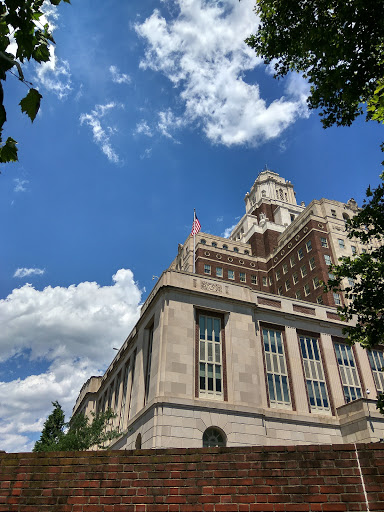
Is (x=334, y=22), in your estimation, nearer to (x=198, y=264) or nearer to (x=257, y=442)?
(x=257, y=442)

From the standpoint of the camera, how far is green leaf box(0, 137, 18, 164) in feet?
12.1

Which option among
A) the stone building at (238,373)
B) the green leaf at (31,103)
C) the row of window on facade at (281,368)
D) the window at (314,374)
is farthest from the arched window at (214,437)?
the green leaf at (31,103)

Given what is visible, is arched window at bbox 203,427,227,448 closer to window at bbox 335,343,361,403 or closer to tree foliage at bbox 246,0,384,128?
window at bbox 335,343,361,403

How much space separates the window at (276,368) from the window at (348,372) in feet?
17.9

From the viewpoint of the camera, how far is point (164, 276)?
27391 mm

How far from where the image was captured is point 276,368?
2805cm

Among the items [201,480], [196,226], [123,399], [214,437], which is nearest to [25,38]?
[201,480]

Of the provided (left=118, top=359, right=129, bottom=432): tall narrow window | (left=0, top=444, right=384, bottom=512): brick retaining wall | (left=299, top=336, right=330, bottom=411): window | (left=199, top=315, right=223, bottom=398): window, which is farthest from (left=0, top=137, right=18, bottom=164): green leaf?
(left=118, top=359, right=129, bottom=432): tall narrow window

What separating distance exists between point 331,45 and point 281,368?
2233 cm

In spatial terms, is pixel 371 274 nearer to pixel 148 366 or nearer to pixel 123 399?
pixel 148 366

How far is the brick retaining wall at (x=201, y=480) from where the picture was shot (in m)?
4.71

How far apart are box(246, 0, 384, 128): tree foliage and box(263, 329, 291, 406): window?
18912 mm

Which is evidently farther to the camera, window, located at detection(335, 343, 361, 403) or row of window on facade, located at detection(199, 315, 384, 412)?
window, located at detection(335, 343, 361, 403)

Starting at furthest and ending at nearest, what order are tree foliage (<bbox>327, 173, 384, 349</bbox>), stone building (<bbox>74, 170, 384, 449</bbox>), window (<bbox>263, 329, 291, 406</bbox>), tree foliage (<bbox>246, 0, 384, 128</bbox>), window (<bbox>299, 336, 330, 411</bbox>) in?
window (<bbox>299, 336, 330, 411</bbox>), window (<bbox>263, 329, 291, 406</bbox>), stone building (<bbox>74, 170, 384, 449</bbox>), tree foliage (<bbox>327, 173, 384, 349</bbox>), tree foliage (<bbox>246, 0, 384, 128</bbox>)
